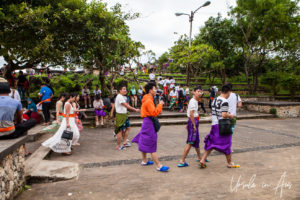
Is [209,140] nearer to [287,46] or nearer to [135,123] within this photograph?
[135,123]

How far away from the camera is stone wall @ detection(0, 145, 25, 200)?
295cm

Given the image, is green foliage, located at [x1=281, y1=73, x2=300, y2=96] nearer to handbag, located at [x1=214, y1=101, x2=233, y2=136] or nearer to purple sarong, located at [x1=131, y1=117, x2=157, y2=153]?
handbag, located at [x1=214, y1=101, x2=233, y2=136]

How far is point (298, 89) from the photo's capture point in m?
19.8

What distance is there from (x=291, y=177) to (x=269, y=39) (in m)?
16.9

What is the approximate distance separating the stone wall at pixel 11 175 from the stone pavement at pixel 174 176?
0.69 feet

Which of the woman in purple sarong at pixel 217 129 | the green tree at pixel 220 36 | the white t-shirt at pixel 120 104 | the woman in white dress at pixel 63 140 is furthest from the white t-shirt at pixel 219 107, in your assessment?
the green tree at pixel 220 36

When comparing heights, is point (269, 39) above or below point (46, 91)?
above

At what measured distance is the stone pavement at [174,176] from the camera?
11.1ft

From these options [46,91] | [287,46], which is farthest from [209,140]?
[287,46]

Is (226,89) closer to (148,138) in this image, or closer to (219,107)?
(219,107)

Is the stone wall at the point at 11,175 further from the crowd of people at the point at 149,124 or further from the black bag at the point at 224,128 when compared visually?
the black bag at the point at 224,128

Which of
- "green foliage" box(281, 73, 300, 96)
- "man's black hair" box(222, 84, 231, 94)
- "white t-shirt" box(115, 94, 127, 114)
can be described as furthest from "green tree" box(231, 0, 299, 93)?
"white t-shirt" box(115, 94, 127, 114)

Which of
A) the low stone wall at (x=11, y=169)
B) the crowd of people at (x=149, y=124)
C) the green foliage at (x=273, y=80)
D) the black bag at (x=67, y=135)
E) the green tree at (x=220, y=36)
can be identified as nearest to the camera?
the low stone wall at (x=11, y=169)

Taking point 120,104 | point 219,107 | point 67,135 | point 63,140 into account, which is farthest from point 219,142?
point 63,140
